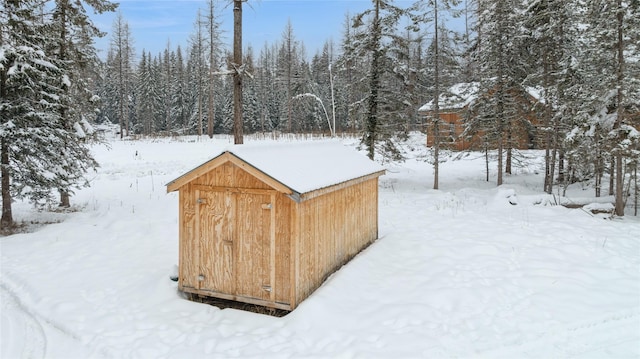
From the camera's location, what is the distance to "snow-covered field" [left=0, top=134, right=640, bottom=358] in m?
5.73

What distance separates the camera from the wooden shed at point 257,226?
22.0 feet

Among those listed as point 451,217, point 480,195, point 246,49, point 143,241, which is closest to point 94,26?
point 143,241

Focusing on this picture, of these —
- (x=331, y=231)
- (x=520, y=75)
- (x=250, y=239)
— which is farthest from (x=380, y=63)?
(x=250, y=239)

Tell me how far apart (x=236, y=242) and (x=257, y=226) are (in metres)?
0.49

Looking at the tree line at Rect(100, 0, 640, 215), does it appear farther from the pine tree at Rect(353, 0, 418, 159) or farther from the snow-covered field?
the snow-covered field

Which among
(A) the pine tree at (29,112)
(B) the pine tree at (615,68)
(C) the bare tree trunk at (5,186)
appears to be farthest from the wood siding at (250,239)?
(B) the pine tree at (615,68)

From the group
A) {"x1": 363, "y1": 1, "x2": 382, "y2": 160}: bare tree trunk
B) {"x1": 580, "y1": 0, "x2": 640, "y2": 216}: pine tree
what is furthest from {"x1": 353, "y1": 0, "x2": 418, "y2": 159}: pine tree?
{"x1": 580, "y1": 0, "x2": 640, "y2": 216}: pine tree

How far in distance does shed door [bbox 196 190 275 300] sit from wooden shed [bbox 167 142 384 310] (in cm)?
2

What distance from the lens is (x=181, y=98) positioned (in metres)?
51.4

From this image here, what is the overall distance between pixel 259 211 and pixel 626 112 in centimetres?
1258

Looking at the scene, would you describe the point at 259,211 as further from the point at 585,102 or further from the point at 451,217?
the point at 585,102

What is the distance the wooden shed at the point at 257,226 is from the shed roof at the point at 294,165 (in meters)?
0.02

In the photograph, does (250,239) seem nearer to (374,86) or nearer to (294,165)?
(294,165)

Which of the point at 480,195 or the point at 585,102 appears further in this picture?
the point at 480,195
